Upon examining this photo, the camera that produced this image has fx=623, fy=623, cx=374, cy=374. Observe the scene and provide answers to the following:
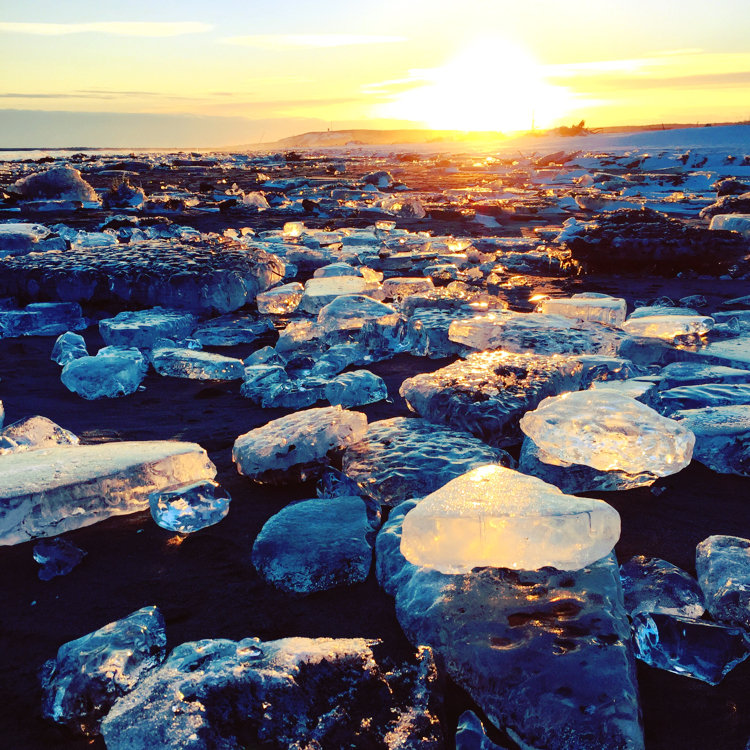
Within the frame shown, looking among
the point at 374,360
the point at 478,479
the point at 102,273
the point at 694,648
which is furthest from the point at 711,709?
the point at 102,273

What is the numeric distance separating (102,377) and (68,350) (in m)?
0.57

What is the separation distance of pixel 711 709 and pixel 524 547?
388 mm

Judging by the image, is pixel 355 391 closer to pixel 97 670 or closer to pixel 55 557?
pixel 55 557

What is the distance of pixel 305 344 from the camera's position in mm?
3129

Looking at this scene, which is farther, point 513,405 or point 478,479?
point 513,405

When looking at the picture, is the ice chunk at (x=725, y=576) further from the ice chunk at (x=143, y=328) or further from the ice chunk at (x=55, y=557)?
the ice chunk at (x=143, y=328)

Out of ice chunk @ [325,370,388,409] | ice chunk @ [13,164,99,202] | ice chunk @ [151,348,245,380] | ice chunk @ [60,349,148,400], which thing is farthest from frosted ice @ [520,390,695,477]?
ice chunk @ [13,164,99,202]

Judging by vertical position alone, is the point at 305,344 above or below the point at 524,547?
below

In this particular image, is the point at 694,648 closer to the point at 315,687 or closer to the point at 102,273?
the point at 315,687

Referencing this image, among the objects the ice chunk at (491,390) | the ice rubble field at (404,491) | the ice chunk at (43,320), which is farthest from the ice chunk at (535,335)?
the ice chunk at (43,320)

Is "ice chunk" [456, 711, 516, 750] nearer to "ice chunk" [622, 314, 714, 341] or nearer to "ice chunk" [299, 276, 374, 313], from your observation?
"ice chunk" [622, 314, 714, 341]

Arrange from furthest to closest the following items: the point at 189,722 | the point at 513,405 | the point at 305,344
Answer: the point at 305,344 → the point at 513,405 → the point at 189,722

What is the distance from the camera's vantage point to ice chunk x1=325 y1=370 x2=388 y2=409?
7.75ft

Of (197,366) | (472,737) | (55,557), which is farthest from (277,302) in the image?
(472,737)
